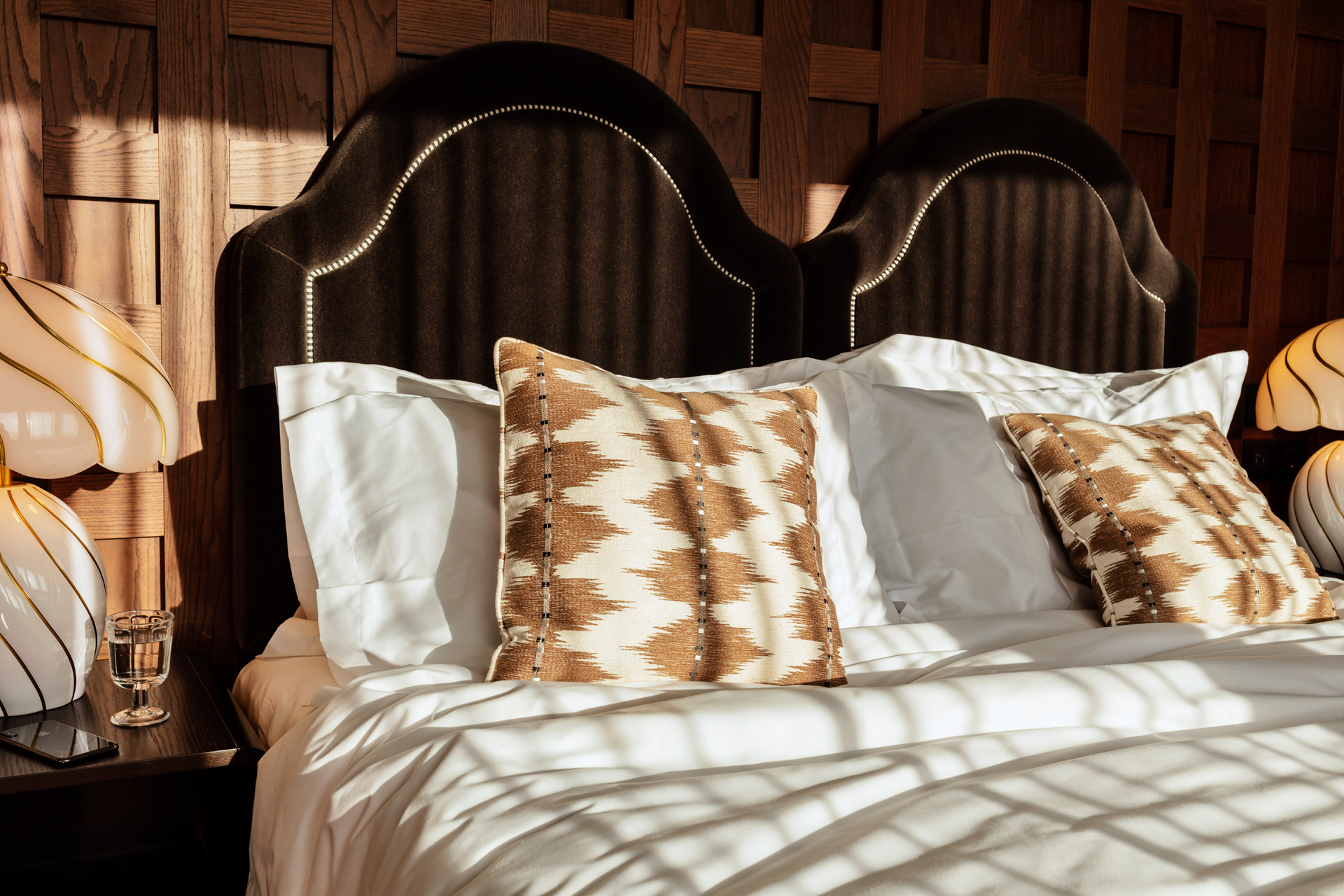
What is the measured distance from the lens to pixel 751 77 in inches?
78.4

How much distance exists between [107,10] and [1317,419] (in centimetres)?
244

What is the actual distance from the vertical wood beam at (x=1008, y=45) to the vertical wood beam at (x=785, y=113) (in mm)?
481

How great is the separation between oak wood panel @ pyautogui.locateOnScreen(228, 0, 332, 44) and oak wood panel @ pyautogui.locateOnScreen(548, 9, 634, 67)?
A: 0.41m

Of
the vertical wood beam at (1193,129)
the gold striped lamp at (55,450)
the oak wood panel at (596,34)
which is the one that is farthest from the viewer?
the vertical wood beam at (1193,129)

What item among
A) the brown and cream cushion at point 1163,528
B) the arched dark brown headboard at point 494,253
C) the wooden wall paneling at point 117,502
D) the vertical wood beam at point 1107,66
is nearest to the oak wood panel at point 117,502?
the wooden wall paneling at point 117,502

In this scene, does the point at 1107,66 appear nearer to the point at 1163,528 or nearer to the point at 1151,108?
the point at 1151,108

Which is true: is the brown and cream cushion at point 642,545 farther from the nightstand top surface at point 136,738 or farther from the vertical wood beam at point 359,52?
the vertical wood beam at point 359,52

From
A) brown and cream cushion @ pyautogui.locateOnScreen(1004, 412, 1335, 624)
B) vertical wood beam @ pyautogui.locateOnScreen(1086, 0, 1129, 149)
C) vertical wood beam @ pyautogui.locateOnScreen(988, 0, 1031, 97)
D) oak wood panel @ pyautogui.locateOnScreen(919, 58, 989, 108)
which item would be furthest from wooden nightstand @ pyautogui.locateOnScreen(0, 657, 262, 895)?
vertical wood beam @ pyautogui.locateOnScreen(1086, 0, 1129, 149)

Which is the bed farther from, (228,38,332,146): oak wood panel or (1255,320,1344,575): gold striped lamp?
(1255,320,1344,575): gold striped lamp

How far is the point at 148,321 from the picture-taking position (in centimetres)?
157

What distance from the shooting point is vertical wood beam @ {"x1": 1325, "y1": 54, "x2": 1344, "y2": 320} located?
8.65 feet

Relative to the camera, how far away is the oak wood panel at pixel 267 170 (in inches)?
63.4

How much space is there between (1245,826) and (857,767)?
11.8 inches

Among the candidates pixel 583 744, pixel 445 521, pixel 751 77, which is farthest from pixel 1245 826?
pixel 751 77
